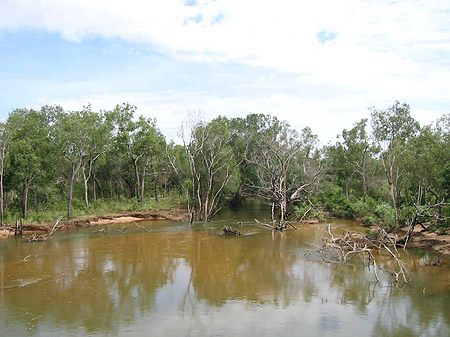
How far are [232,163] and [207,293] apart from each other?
85.5ft

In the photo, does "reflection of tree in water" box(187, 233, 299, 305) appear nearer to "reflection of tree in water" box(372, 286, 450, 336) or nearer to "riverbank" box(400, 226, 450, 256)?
"reflection of tree in water" box(372, 286, 450, 336)

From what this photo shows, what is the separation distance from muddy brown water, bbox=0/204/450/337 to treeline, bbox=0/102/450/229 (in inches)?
254

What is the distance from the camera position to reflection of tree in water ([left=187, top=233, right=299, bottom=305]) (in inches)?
599

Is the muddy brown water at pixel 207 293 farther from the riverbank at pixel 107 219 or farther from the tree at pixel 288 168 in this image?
the tree at pixel 288 168

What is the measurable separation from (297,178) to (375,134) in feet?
33.7

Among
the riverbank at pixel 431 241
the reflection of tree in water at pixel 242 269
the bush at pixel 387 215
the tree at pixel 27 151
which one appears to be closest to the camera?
the reflection of tree in water at pixel 242 269

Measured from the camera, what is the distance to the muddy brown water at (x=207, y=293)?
12094 millimetres

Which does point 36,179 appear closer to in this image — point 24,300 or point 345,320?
point 24,300

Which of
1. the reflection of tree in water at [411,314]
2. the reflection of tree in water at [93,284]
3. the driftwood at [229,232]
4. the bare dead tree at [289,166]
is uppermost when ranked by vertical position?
the bare dead tree at [289,166]

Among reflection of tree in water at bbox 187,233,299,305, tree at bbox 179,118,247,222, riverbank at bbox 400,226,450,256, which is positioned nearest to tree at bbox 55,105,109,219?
tree at bbox 179,118,247,222

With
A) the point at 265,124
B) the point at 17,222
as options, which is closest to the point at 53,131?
the point at 17,222

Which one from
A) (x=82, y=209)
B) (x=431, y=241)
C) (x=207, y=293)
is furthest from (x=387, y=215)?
(x=82, y=209)

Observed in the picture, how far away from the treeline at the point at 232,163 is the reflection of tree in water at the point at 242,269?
7.50m

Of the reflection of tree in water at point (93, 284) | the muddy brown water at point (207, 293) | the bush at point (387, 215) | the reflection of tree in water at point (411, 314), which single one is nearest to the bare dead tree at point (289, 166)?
the bush at point (387, 215)
